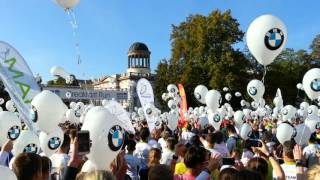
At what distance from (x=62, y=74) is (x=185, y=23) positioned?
34.9 m

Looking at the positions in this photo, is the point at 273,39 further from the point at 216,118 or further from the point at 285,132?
the point at 216,118

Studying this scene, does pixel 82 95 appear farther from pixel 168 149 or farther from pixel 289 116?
pixel 168 149

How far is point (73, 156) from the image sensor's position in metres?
4.30

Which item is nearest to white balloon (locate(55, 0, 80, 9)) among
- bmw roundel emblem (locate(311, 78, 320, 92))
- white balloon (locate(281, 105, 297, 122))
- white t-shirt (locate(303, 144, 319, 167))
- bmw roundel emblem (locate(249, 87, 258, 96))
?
white t-shirt (locate(303, 144, 319, 167))

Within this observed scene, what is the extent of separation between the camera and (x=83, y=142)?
4156 mm

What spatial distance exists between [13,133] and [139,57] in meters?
84.3

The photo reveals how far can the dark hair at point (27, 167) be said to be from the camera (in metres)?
3.54

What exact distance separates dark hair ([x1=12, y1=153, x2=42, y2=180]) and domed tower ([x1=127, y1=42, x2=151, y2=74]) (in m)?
84.6

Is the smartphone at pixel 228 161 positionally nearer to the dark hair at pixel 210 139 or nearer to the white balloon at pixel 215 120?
the dark hair at pixel 210 139

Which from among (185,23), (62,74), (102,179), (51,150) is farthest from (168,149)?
(185,23)

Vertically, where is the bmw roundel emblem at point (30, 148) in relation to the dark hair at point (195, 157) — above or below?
above

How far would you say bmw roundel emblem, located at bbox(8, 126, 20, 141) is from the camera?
680 cm

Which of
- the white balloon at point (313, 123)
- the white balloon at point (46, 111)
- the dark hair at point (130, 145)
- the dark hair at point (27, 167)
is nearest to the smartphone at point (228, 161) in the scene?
the dark hair at point (130, 145)

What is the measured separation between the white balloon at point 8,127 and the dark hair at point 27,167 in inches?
Answer: 131
